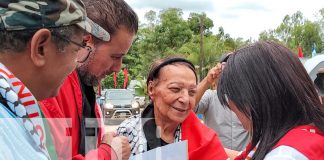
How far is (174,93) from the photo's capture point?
207cm

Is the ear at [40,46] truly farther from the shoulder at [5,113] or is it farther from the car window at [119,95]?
the car window at [119,95]

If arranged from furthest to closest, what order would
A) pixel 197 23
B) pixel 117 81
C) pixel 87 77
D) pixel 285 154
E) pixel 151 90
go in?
pixel 197 23
pixel 117 81
pixel 151 90
pixel 87 77
pixel 285 154

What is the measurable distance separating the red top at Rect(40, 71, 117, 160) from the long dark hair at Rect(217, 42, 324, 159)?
554 millimetres

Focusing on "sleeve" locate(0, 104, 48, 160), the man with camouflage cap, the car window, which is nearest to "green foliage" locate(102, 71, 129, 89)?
the car window

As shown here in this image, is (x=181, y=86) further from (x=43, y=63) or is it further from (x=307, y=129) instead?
(x=43, y=63)

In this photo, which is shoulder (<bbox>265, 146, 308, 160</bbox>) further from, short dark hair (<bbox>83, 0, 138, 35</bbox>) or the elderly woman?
short dark hair (<bbox>83, 0, 138, 35</bbox>)

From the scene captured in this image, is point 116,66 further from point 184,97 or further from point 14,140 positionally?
point 14,140

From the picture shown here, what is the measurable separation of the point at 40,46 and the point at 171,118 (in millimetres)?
1221

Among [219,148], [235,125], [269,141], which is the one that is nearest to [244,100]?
[269,141]

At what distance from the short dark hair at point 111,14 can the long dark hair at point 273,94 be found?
690mm

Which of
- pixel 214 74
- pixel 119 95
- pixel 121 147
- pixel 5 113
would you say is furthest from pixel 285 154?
pixel 119 95

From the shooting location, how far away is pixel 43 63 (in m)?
0.92

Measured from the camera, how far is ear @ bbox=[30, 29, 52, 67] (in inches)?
34.6

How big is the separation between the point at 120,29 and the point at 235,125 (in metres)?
2.31
